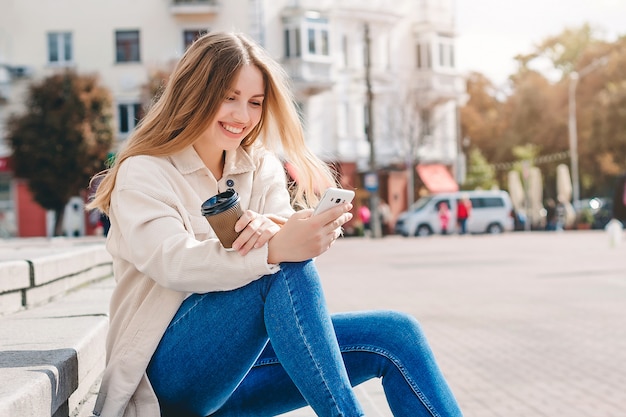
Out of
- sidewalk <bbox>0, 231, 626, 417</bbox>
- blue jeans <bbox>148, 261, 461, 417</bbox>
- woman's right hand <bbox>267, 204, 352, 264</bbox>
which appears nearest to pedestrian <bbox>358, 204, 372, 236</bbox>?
sidewalk <bbox>0, 231, 626, 417</bbox>

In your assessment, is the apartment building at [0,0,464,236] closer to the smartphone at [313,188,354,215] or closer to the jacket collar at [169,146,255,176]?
the jacket collar at [169,146,255,176]

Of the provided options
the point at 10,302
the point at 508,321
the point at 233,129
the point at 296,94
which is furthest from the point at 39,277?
the point at 296,94

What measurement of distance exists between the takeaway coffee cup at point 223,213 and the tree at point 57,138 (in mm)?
30859

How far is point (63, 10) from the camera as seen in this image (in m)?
35.6

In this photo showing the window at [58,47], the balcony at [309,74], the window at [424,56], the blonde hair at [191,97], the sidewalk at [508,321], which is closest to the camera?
the blonde hair at [191,97]

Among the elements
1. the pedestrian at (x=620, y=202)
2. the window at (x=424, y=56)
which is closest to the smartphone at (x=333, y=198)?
the pedestrian at (x=620, y=202)

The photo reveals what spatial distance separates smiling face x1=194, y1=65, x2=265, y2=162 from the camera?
3072 millimetres

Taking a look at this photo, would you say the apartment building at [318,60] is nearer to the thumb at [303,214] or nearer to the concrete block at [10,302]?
the concrete block at [10,302]

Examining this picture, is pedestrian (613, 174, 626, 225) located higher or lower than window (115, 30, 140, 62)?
lower

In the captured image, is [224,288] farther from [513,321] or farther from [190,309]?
[513,321]

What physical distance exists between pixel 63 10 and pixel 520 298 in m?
28.5

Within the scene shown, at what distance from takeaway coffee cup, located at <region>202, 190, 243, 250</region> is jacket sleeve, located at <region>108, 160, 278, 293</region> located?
0.06 m

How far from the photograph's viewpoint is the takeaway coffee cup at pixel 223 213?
8.74ft

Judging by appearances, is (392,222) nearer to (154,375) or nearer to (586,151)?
(586,151)
